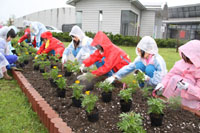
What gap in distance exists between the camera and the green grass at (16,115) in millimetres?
2309

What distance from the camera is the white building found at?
13769 millimetres

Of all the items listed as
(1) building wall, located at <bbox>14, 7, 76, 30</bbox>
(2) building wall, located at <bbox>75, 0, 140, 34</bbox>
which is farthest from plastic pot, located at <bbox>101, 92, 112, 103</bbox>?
(1) building wall, located at <bbox>14, 7, 76, 30</bbox>

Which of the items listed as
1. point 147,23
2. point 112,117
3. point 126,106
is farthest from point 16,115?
point 147,23

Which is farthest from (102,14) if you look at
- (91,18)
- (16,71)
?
(16,71)

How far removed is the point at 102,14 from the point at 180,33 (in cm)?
595

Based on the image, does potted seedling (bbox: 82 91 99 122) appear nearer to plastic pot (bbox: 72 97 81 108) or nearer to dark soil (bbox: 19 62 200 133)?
dark soil (bbox: 19 62 200 133)

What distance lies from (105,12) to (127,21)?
1840 mm

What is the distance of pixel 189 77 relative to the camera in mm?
2594

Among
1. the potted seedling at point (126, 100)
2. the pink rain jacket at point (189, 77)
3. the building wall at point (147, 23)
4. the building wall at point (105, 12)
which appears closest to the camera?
the potted seedling at point (126, 100)

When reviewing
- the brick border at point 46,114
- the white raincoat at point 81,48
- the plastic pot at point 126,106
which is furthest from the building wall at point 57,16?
the plastic pot at point 126,106

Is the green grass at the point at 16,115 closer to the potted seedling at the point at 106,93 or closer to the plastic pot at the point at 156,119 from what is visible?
the potted seedling at the point at 106,93

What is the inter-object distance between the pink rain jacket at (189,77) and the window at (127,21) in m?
11.7

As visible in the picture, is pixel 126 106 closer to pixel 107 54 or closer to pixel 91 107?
pixel 91 107

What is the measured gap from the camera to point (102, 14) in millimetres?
14492
